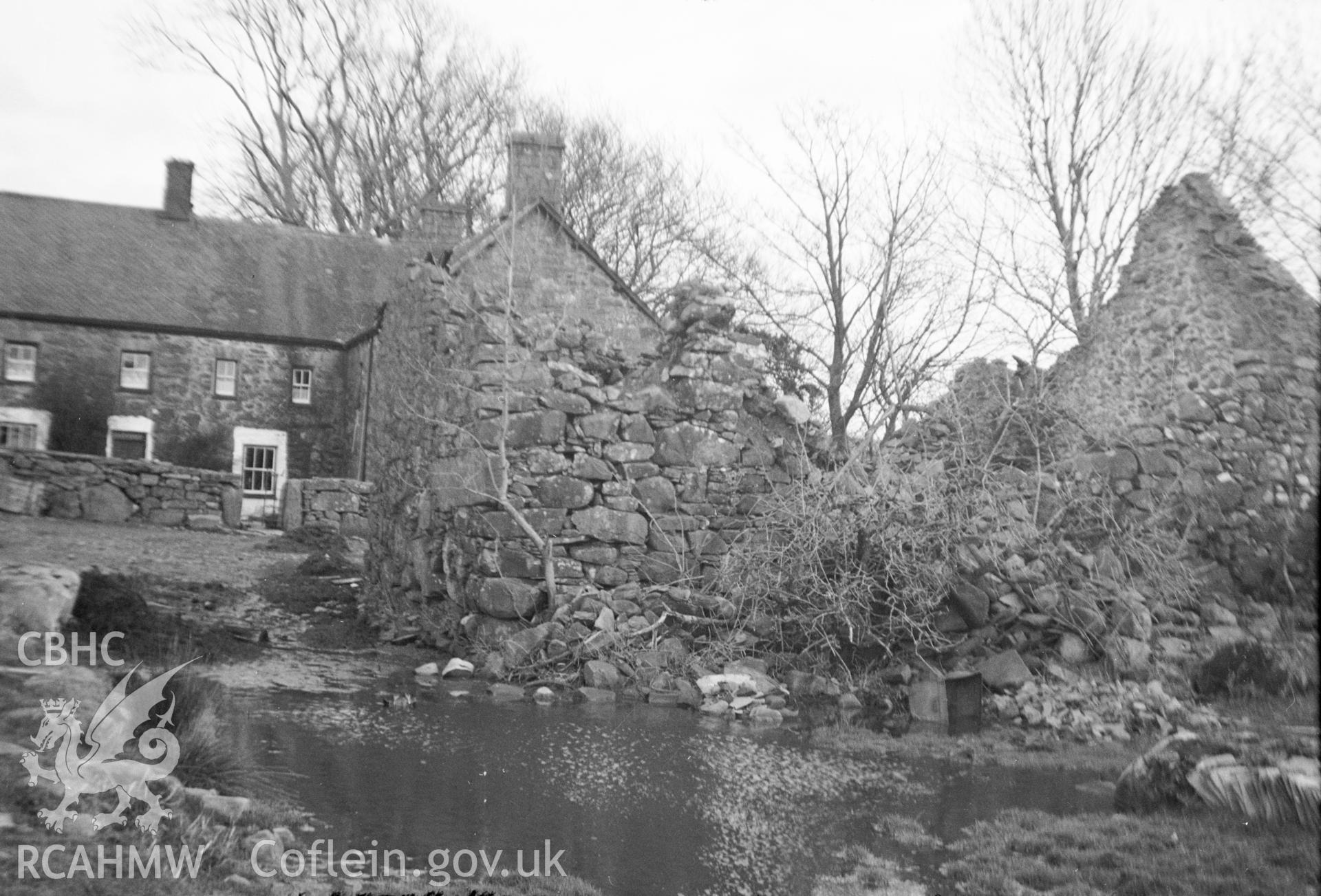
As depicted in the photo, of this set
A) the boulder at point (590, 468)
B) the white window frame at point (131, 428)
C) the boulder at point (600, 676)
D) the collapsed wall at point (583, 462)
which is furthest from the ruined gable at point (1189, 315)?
the white window frame at point (131, 428)

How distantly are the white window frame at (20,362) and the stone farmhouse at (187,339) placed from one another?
0.03 metres

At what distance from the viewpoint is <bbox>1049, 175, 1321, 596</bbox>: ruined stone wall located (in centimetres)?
1084

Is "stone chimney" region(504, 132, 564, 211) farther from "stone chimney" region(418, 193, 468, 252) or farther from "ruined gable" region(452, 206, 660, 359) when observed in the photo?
"stone chimney" region(418, 193, 468, 252)

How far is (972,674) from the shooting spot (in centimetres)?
838

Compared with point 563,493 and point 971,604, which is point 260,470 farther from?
point 971,604

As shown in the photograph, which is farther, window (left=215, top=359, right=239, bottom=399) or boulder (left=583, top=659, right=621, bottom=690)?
window (left=215, top=359, right=239, bottom=399)

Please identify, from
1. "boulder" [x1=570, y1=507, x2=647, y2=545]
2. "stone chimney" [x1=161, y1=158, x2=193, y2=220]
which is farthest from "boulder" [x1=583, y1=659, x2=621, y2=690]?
"stone chimney" [x1=161, y1=158, x2=193, y2=220]

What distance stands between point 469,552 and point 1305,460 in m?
8.58

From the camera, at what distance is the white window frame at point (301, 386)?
27.2 metres

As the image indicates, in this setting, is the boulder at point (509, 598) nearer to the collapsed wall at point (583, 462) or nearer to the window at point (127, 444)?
the collapsed wall at point (583, 462)

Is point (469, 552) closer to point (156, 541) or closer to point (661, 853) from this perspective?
point (661, 853)

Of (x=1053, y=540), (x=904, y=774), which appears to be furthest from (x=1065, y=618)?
(x=904, y=774)

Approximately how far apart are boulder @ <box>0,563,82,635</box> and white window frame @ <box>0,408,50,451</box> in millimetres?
20899

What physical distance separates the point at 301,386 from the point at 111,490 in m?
8.44
